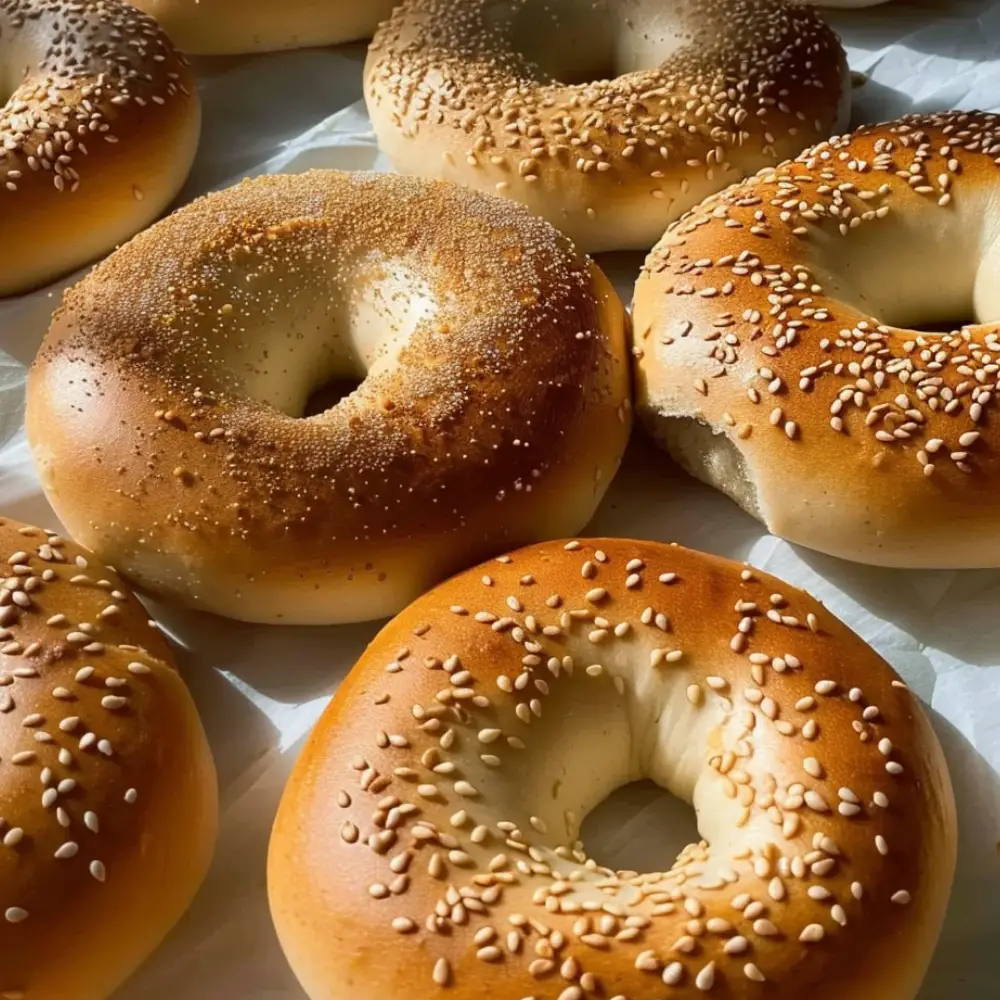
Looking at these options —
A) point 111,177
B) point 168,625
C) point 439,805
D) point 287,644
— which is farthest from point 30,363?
point 439,805

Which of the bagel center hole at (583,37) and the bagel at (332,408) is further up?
the bagel center hole at (583,37)

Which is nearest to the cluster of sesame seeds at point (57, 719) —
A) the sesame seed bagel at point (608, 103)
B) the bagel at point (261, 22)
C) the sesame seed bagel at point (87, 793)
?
the sesame seed bagel at point (87, 793)

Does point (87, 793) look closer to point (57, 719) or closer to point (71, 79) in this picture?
point (57, 719)

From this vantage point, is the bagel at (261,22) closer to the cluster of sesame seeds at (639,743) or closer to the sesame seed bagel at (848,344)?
the sesame seed bagel at (848,344)

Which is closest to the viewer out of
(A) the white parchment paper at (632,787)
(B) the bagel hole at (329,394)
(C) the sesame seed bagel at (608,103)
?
(A) the white parchment paper at (632,787)

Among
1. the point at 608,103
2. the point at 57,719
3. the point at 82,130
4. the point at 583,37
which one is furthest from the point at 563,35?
the point at 57,719

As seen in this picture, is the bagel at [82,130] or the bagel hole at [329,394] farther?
the bagel at [82,130]

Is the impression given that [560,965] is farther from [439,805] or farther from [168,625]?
[168,625]

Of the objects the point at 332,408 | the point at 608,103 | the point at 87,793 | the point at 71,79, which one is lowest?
the point at 87,793
